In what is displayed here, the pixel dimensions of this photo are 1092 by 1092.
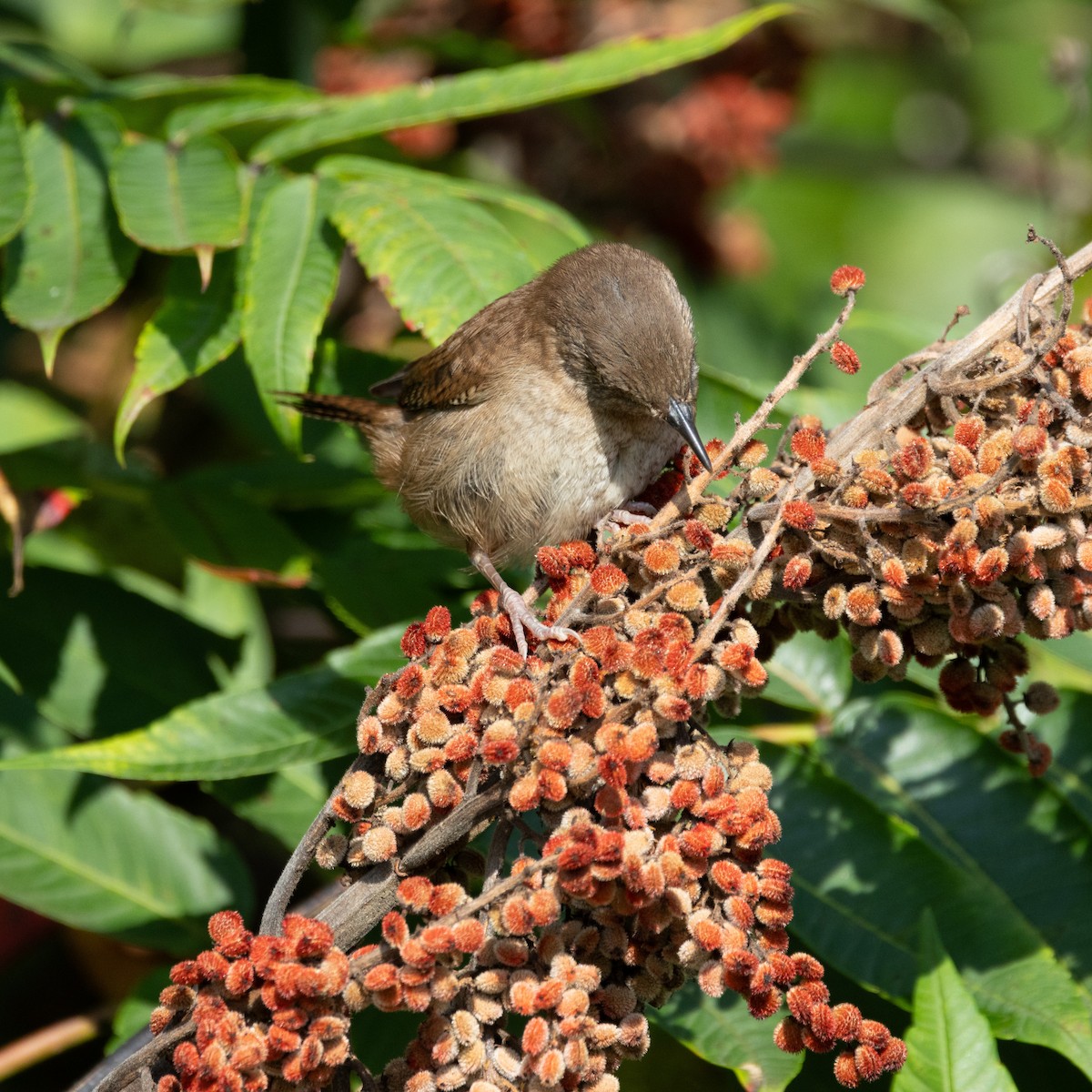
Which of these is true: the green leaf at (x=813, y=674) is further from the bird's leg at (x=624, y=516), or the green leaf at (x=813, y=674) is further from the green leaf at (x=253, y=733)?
the green leaf at (x=253, y=733)

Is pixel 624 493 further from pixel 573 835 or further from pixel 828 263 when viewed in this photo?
pixel 828 263

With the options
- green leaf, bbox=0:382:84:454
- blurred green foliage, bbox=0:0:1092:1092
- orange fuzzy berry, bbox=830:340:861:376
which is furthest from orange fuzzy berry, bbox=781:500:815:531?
green leaf, bbox=0:382:84:454

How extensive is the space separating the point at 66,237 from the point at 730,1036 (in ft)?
7.38

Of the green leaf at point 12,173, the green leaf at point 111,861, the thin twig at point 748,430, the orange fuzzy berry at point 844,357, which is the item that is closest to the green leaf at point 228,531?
the green leaf at point 111,861

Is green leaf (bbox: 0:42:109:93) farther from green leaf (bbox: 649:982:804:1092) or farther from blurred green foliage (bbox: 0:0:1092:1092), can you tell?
green leaf (bbox: 649:982:804:1092)

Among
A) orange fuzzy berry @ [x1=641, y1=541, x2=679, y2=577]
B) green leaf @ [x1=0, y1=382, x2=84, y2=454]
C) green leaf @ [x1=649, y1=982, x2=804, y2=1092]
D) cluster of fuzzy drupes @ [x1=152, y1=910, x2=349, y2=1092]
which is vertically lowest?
green leaf @ [x1=0, y1=382, x2=84, y2=454]

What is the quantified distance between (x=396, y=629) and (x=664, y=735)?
39.5 inches

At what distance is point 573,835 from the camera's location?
172 cm

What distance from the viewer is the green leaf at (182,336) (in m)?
2.83

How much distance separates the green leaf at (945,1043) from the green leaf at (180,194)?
2.05m

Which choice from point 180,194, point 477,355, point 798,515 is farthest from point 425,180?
point 798,515

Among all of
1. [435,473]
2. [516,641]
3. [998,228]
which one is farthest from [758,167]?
[516,641]

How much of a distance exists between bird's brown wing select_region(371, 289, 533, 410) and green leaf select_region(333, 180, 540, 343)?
321mm

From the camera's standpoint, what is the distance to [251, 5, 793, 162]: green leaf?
326 centimetres
